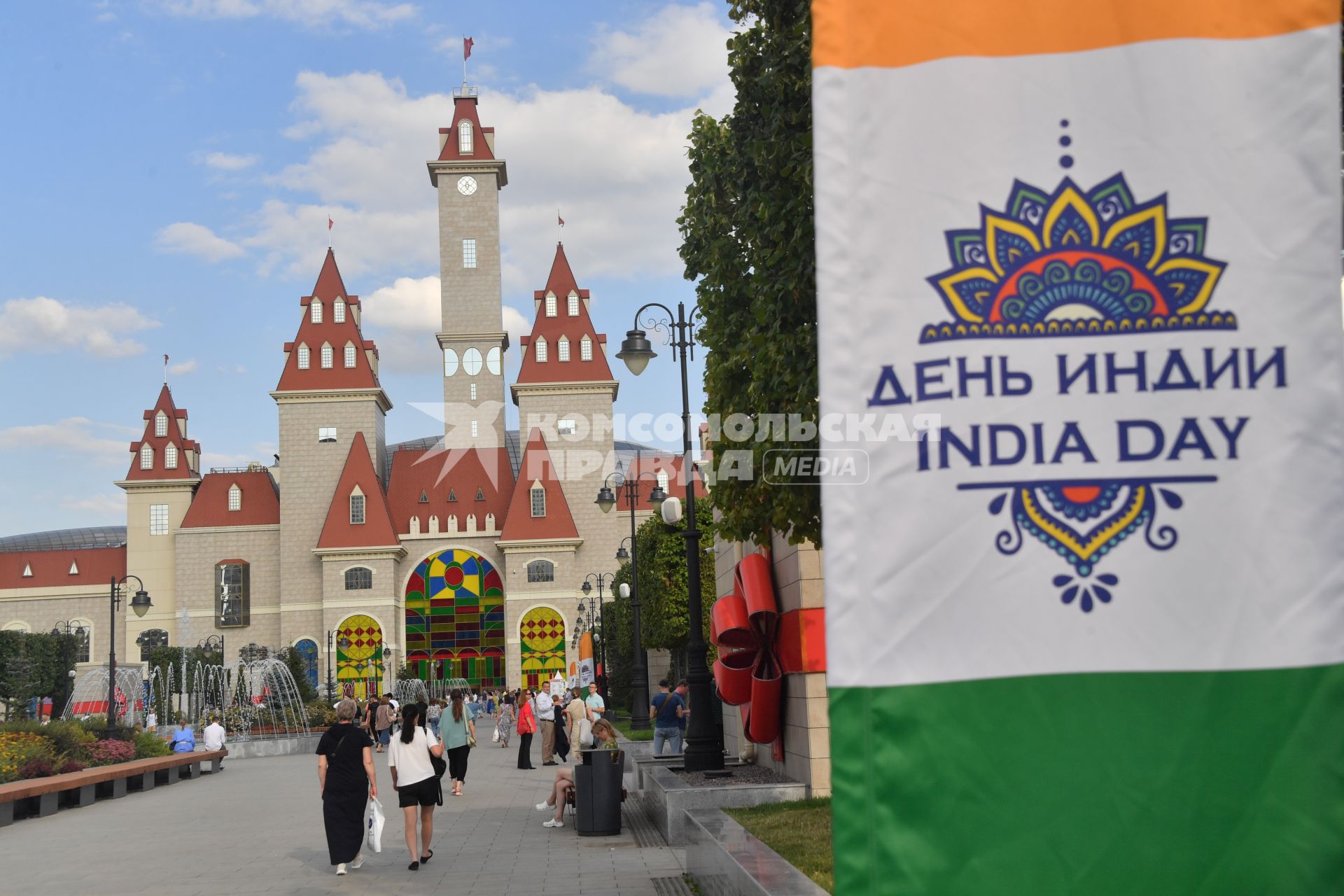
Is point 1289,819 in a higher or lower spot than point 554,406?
lower

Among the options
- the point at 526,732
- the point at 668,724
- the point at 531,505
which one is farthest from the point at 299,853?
the point at 531,505

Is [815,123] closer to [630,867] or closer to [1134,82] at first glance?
[1134,82]

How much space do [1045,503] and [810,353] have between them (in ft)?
22.1

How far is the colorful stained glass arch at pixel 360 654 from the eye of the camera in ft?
230

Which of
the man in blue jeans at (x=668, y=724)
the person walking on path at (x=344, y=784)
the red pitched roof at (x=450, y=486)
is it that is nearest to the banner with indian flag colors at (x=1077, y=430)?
the person walking on path at (x=344, y=784)

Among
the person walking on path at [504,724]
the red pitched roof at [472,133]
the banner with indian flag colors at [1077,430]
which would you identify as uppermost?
the red pitched roof at [472,133]

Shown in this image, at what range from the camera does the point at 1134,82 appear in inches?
89.0

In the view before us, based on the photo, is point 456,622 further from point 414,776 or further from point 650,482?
point 414,776

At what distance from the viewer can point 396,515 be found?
76438 mm

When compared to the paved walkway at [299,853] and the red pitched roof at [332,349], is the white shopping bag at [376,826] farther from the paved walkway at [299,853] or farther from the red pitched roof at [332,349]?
the red pitched roof at [332,349]

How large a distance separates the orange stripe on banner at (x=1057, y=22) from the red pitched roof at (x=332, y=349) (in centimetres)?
7503

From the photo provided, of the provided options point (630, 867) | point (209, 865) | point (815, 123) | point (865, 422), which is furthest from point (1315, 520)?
point (209, 865)

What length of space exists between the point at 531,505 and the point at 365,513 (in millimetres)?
9666

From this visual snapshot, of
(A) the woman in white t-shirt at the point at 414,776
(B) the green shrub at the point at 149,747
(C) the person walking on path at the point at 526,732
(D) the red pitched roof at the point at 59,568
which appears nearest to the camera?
(A) the woman in white t-shirt at the point at 414,776
